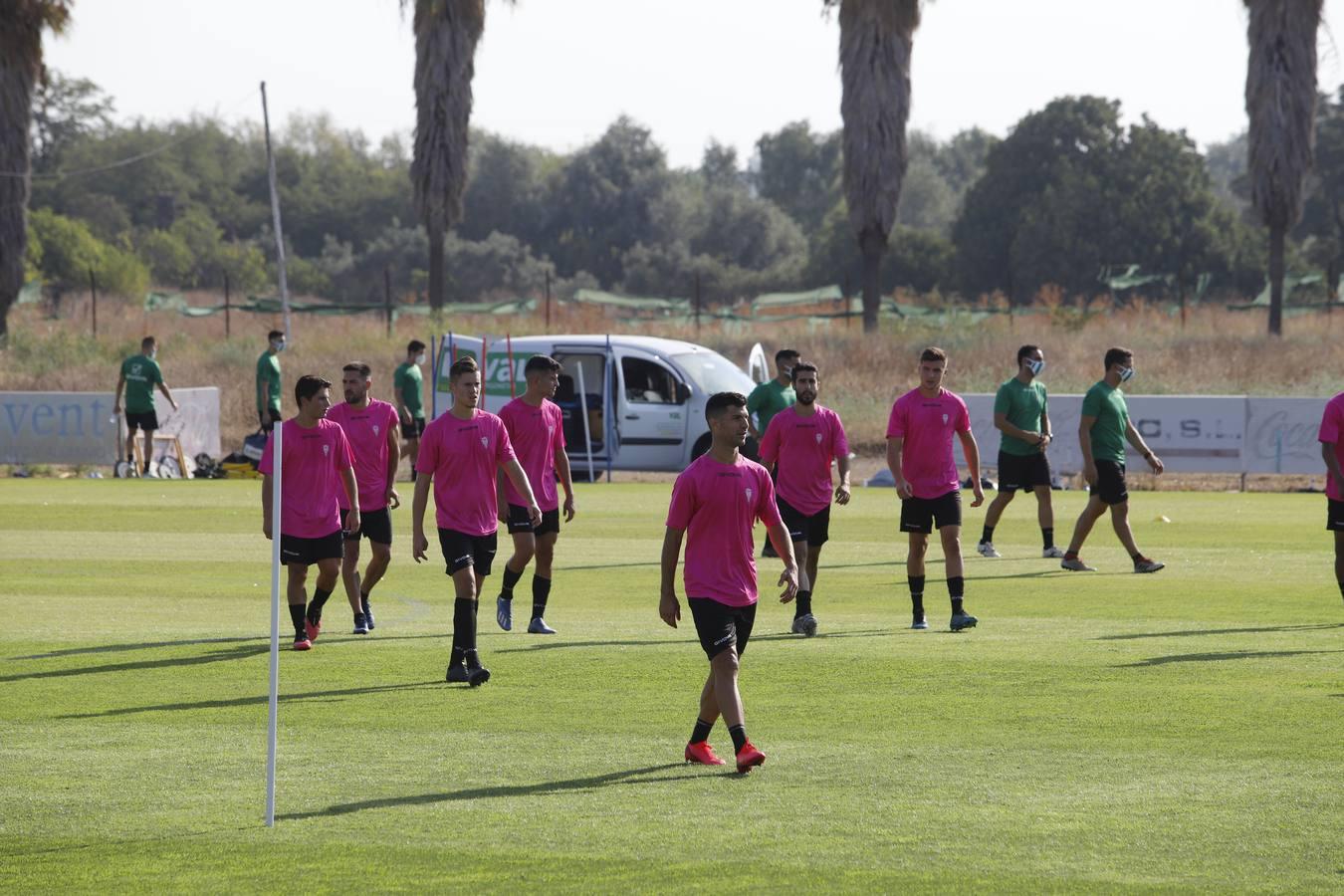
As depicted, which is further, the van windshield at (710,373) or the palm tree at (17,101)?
the palm tree at (17,101)

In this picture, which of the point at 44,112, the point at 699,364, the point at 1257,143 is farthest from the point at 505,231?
the point at 699,364

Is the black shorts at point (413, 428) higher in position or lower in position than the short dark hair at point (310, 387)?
lower

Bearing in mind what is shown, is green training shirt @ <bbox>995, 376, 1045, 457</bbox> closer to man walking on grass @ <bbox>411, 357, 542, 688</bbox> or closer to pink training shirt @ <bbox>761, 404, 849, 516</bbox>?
pink training shirt @ <bbox>761, 404, 849, 516</bbox>

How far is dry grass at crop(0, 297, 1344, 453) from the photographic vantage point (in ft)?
124

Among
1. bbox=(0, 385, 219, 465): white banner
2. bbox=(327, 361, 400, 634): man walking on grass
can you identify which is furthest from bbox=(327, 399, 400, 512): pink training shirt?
bbox=(0, 385, 219, 465): white banner

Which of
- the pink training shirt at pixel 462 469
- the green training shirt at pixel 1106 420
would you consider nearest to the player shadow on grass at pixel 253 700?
the pink training shirt at pixel 462 469

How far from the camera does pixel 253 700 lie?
10312 millimetres

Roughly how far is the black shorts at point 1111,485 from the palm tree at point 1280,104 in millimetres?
25864

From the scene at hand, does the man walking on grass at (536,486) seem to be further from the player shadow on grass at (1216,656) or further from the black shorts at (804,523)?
the player shadow on grass at (1216,656)

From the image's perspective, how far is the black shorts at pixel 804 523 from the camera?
43.2 ft

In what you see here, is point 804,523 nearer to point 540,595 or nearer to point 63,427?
point 540,595

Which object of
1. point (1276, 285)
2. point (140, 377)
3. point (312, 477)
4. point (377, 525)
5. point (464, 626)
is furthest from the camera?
point (1276, 285)

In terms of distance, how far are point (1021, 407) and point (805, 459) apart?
5172mm

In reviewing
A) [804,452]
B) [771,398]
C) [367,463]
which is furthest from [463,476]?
[771,398]
